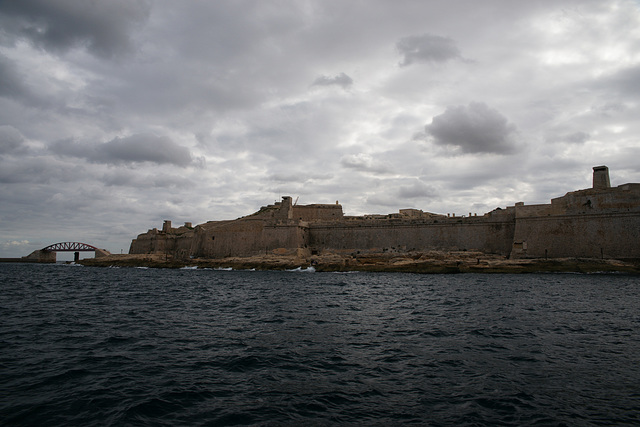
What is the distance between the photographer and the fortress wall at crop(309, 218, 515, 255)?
3722 cm

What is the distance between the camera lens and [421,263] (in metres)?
34.5

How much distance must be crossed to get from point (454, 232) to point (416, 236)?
154 inches

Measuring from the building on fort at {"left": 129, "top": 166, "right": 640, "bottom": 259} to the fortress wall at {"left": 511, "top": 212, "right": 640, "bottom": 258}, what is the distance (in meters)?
0.06

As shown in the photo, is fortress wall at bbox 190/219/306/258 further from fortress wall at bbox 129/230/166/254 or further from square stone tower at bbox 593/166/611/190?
square stone tower at bbox 593/166/611/190

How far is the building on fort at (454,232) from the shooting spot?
3080cm

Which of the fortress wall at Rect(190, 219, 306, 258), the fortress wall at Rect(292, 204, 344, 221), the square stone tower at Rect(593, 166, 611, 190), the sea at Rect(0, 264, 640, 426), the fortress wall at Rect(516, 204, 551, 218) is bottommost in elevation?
the sea at Rect(0, 264, 640, 426)

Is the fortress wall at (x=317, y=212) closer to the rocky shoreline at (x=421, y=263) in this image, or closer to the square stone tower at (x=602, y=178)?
the rocky shoreline at (x=421, y=263)

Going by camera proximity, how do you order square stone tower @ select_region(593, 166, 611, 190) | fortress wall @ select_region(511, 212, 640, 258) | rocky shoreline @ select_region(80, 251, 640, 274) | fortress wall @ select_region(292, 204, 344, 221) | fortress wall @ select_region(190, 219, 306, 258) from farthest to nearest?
fortress wall @ select_region(292, 204, 344, 221) < fortress wall @ select_region(190, 219, 306, 258) < square stone tower @ select_region(593, 166, 611, 190) < fortress wall @ select_region(511, 212, 640, 258) < rocky shoreline @ select_region(80, 251, 640, 274)

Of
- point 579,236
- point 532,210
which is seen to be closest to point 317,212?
point 532,210

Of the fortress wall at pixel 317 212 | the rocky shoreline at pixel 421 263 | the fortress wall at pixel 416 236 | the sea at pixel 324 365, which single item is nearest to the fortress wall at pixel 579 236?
the rocky shoreline at pixel 421 263

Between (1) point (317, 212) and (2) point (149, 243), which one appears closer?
(1) point (317, 212)

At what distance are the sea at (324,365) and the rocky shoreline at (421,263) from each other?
51.0ft

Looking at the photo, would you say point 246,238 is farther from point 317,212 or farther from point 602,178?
point 602,178

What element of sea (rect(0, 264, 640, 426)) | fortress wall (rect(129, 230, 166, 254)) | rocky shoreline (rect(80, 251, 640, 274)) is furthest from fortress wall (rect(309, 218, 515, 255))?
fortress wall (rect(129, 230, 166, 254))
